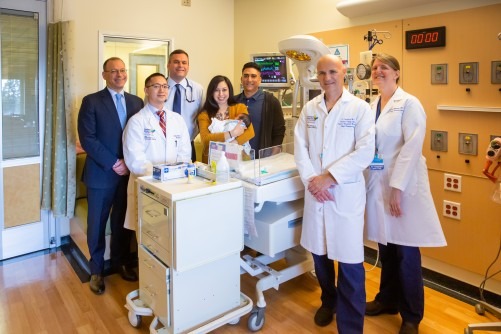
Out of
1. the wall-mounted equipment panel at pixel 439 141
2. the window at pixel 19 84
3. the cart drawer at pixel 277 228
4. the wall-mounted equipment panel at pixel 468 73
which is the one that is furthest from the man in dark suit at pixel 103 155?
the wall-mounted equipment panel at pixel 468 73

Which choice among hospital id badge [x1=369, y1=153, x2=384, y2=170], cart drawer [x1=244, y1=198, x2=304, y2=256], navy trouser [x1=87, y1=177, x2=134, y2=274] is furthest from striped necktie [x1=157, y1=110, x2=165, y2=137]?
hospital id badge [x1=369, y1=153, x2=384, y2=170]

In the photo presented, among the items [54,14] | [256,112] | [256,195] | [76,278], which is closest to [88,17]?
[54,14]

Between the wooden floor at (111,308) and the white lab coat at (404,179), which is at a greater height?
the white lab coat at (404,179)

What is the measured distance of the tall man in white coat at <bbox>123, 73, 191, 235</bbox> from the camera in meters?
2.44

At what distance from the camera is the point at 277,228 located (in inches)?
87.9

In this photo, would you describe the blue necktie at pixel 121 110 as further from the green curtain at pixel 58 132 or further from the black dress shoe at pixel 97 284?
the black dress shoe at pixel 97 284

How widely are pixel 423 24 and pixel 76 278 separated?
321cm

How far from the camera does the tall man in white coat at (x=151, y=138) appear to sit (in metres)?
2.44

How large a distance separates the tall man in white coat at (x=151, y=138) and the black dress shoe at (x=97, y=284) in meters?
0.51

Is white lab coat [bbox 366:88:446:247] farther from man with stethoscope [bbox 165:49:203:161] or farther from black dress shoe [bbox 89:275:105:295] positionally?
black dress shoe [bbox 89:275:105:295]

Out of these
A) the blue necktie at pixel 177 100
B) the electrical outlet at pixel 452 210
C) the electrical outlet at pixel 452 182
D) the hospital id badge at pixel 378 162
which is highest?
the blue necktie at pixel 177 100

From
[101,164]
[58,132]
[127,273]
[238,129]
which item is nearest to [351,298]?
[238,129]

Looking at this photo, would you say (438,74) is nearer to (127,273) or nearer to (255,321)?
(255,321)

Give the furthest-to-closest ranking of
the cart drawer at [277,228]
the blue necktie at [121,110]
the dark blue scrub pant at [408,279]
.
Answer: the blue necktie at [121,110], the cart drawer at [277,228], the dark blue scrub pant at [408,279]
